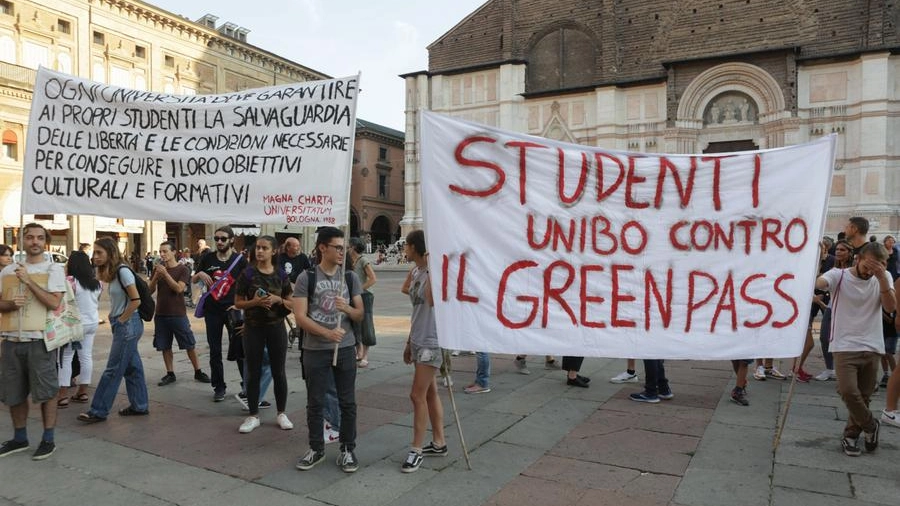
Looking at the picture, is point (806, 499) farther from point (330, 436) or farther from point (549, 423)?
point (330, 436)

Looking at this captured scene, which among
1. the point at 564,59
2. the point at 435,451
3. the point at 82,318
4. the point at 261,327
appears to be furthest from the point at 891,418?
the point at 564,59

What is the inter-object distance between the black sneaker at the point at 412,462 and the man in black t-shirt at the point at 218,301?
9.08 feet

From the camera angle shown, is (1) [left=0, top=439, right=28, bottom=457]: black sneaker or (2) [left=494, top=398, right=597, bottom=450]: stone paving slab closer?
(1) [left=0, top=439, right=28, bottom=457]: black sneaker

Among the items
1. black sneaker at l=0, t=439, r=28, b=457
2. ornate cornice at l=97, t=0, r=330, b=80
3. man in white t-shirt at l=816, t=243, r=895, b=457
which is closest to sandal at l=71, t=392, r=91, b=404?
black sneaker at l=0, t=439, r=28, b=457

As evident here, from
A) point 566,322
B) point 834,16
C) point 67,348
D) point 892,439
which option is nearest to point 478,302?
point 566,322

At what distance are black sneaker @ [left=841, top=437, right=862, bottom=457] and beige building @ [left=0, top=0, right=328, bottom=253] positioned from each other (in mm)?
32974

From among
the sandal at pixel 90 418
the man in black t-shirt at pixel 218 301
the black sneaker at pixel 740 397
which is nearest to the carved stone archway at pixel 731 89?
the black sneaker at pixel 740 397

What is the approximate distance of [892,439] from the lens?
5.13m

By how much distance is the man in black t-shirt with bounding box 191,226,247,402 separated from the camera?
6.59 metres


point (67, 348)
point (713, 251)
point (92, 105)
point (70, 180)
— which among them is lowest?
point (67, 348)

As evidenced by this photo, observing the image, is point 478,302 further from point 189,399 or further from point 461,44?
point 461,44

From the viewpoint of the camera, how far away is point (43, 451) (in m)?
4.77

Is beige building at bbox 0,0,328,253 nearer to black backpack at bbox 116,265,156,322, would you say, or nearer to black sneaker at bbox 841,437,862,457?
black backpack at bbox 116,265,156,322

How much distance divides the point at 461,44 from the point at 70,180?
36.4m
